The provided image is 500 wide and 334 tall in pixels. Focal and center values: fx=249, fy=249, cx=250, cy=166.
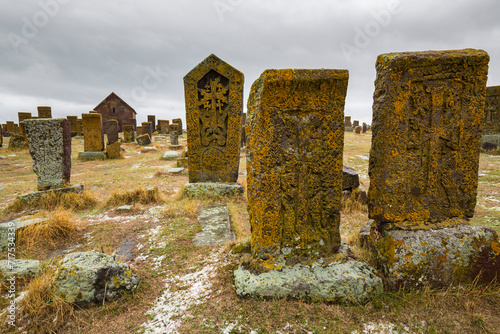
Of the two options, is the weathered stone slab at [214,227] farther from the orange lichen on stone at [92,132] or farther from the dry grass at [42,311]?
the orange lichen on stone at [92,132]

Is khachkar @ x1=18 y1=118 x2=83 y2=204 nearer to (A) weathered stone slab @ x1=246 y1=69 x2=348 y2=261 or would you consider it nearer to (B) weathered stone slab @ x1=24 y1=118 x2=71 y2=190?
(B) weathered stone slab @ x1=24 y1=118 x2=71 y2=190

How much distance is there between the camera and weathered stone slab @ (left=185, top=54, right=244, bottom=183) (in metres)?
5.48

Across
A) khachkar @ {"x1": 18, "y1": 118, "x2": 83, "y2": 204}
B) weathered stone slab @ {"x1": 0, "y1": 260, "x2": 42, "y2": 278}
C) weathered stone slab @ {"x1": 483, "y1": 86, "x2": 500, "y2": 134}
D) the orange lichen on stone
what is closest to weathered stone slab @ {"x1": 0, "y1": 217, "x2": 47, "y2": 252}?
weathered stone slab @ {"x1": 0, "y1": 260, "x2": 42, "y2": 278}

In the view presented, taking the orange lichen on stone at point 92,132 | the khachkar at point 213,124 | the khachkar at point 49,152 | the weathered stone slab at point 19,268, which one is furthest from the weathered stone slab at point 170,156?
the weathered stone slab at point 19,268

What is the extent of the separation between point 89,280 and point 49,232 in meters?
1.97

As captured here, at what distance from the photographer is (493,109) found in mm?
11102

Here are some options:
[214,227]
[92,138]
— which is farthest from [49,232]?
[92,138]

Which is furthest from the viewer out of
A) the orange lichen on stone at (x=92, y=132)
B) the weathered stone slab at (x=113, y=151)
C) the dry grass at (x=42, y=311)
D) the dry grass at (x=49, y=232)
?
the weathered stone slab at (x=113, y=151)

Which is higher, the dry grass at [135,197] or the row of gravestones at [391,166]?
the row of gravestones at [391,166]

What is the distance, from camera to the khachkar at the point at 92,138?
1127 cm

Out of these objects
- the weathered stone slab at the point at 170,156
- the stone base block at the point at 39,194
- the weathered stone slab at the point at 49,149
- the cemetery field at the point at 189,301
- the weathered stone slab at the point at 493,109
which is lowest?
the cemetery field at the point at 189,301

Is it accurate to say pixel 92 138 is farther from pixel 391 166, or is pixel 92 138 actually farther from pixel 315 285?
pixel 391 166

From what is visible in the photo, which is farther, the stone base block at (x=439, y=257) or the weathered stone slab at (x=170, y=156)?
the weathered stone slab at (x=170, y=156)

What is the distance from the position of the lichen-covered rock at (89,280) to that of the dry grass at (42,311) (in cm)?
7
